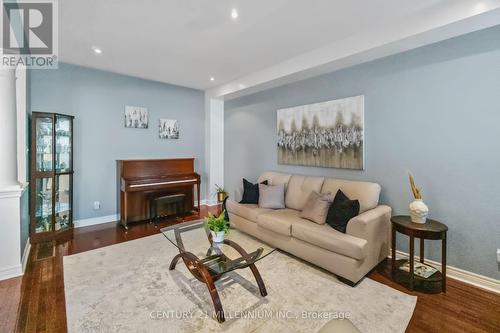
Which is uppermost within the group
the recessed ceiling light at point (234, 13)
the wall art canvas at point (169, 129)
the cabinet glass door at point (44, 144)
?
the recessed ceiling light at point (234, 13)

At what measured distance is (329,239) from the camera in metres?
2.43

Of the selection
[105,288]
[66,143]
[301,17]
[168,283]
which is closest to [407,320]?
[168,283]

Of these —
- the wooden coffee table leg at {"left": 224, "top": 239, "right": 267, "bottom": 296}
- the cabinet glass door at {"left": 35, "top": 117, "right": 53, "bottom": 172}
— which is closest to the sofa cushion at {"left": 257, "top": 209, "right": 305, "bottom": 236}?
the wooden coffee table leg at {"left": 224, "top": 239, "right": 267, "bottom": 296}

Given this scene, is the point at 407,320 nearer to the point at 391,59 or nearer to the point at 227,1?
the point at 391,59

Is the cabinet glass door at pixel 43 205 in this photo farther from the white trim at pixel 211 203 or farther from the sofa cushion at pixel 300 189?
the sofa cushion at pixel 300 189

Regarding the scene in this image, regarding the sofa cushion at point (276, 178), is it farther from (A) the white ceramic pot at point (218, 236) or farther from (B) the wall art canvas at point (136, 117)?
(B) the wall art canvas at point (136, 117)

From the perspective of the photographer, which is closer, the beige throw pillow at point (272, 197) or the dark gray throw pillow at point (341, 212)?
the dark gray throw pillow at point (341, 212)

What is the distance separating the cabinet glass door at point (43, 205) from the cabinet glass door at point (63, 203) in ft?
0.42

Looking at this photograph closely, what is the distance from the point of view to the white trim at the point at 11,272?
2.42m

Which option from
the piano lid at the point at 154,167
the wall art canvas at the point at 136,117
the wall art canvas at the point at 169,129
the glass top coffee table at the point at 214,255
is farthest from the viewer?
the wall art canvas at the point at 169,129

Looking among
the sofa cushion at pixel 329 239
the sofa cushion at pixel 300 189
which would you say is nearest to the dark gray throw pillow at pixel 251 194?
the sofa cushion at pixel 300 189

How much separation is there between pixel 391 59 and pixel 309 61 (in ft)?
3.32

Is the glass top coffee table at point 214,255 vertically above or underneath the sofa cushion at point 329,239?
underneath
